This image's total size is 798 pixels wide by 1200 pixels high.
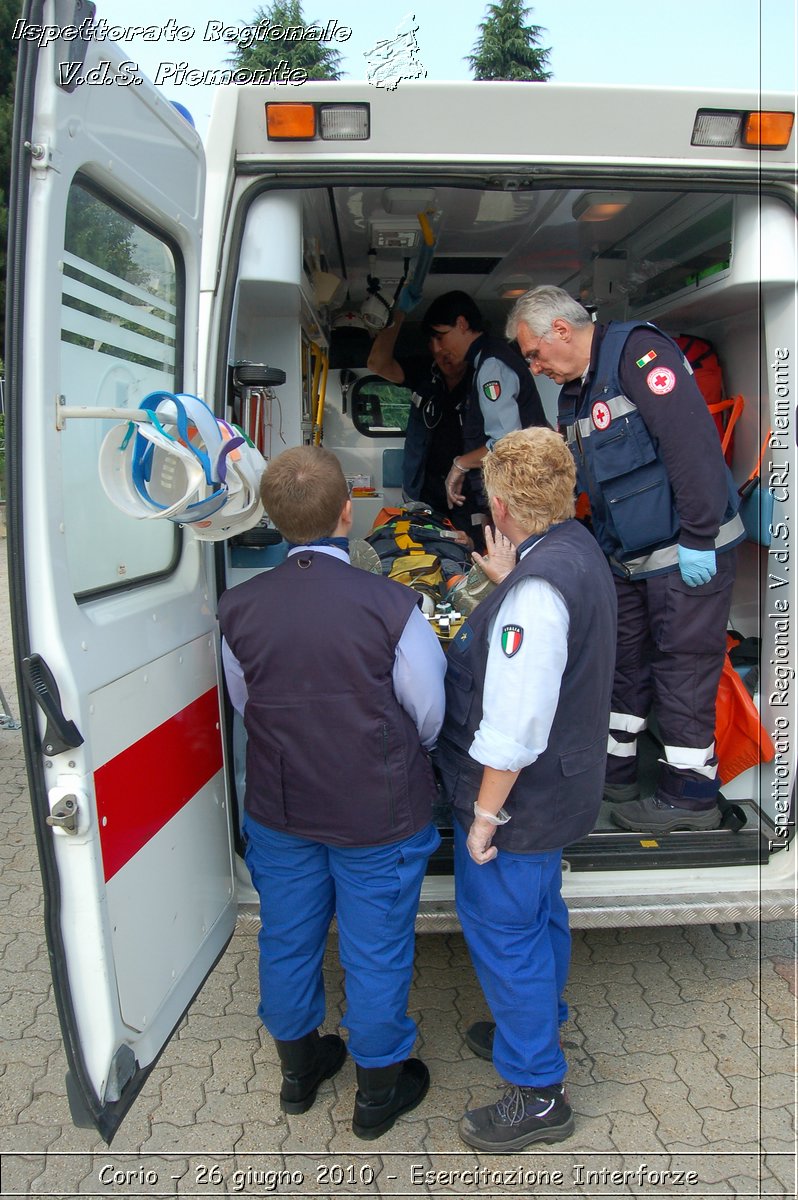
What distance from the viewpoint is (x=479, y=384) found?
12.5ft

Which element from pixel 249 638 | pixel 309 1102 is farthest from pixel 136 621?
pixel 309 1102

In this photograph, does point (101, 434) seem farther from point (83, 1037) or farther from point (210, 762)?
point (83, 1037)

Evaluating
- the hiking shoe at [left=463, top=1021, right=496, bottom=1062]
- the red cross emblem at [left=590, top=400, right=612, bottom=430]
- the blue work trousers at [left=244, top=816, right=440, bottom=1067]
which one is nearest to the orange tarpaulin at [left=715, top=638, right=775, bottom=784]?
the red cross emblem at [left=590, top=400, right=612, bottom=430]

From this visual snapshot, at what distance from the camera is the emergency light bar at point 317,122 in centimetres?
211

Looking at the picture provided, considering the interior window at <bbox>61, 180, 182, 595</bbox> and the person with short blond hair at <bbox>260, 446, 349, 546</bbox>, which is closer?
the interior window at <bbox>61, 180, 182, 595</bbox>

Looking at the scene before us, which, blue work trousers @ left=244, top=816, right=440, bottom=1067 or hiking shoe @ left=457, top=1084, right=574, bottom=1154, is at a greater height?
blue work trousers @ left=244, top=816, right=440, bottom=1067

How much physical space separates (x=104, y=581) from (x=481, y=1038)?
174 centimetres

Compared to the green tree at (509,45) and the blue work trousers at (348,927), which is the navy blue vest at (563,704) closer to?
the blue work trousers at (348,927)

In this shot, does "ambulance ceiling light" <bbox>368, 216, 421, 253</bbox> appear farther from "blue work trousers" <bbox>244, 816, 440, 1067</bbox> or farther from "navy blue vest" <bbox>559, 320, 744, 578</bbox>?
"blue work trousers" <bbox>244, 816, 440, 1067</bbox>

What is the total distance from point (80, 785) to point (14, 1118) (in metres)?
1.37

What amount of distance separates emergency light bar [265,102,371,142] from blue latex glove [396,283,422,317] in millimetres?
2565

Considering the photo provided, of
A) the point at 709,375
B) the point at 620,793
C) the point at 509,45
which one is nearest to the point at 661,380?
the point at 709,375

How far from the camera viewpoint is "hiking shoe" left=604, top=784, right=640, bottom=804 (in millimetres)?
2885

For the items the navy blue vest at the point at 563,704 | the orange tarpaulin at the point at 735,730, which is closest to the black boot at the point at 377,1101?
the navy blue vest at the point at 563,704
